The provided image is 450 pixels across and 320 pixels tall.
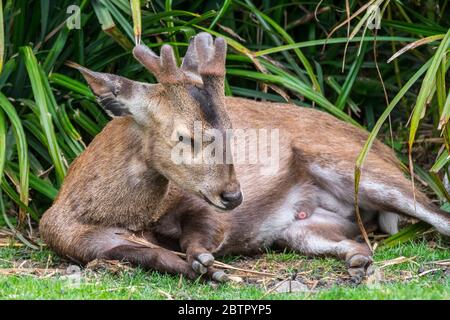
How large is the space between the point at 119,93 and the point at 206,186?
2.53 feet

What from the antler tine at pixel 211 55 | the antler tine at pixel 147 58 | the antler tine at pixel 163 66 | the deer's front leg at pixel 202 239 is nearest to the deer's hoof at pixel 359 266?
the deer's front leg at pixel 202 239

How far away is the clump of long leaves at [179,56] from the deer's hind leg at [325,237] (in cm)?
38

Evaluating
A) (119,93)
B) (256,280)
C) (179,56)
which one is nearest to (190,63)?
(119,93)

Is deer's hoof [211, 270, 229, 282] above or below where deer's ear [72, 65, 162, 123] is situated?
below

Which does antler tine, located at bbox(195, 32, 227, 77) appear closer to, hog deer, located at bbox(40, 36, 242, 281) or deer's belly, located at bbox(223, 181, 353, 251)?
hog deer, located at bbox(40, 36, 242, 281)

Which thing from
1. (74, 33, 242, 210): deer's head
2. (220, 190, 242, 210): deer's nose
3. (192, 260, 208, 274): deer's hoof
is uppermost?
(74, 33, 242, 210): deer's head

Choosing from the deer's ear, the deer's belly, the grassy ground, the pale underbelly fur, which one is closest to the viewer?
the grassy ground

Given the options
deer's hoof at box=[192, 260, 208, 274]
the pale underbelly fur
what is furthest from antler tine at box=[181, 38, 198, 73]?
the pale underbelly fur

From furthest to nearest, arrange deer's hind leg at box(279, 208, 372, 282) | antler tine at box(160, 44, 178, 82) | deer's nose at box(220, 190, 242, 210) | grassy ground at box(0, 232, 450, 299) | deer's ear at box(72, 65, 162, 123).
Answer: deer's hind leg at box(279, 208, 372, 282) → deer's ear at box(72, 65, 162, 123) → antler tine at box(160, 44, 178, 82) → deer's nose at box(220, 190, 242, 210) → grassy ground at box(0, 232, 450, 299)

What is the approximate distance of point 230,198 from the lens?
584 cm

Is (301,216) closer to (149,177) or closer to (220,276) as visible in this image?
(149,177)

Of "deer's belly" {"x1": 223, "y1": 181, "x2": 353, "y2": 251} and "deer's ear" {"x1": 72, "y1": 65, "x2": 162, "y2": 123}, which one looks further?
"deer's belly" {"x1": 223, "y1": 181, "x2": 353, "y2": 251}

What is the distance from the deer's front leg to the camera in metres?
5.89

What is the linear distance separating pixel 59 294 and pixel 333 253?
208 cm
